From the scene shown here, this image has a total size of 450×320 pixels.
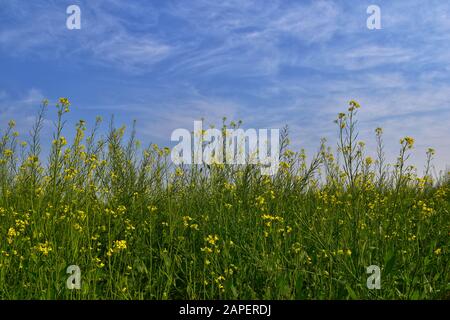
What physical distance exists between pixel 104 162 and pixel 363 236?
278cm

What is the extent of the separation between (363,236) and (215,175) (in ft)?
5.58

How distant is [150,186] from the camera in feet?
15.7

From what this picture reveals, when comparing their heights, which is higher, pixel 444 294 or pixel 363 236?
pixel 363 236

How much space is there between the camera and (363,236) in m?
3.63

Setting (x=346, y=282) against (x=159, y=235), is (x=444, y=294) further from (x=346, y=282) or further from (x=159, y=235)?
(x=159, y=235)
